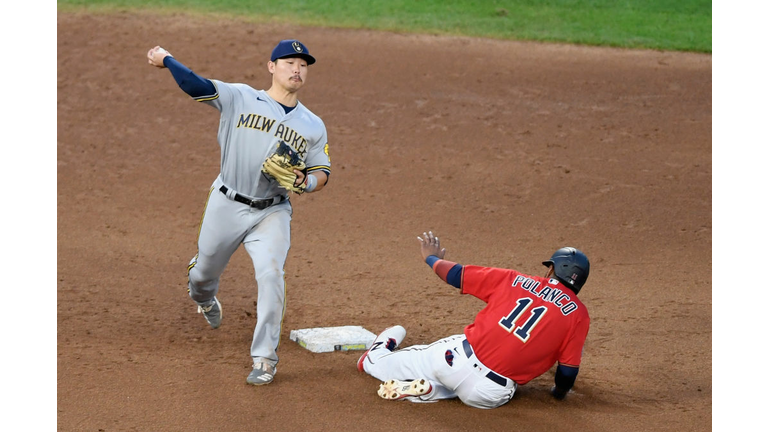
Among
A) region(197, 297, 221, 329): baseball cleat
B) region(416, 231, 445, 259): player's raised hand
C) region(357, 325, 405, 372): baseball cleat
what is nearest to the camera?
region(416, 231, 445, 259): player's raised hand

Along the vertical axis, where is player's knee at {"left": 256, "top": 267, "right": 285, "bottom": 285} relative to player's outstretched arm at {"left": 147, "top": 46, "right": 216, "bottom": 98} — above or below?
below

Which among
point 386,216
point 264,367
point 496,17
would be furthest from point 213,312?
point 496,17

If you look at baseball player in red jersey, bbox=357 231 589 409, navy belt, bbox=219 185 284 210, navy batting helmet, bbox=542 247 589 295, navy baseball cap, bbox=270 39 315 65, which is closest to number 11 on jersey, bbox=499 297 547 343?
baseball player in red jersey, bbox=357 231 589 409

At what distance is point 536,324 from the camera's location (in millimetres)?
4906

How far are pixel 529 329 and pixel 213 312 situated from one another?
8.25 feet

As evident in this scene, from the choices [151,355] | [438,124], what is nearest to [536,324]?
[151,355]

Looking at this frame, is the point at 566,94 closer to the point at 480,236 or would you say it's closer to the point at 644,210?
the point at 644,210

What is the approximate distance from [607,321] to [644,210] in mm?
3198

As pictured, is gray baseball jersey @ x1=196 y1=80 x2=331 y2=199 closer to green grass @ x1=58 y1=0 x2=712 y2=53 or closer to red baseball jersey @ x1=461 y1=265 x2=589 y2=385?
red baseball jersey @ x1=461 y1=265 x2=589 y2=385

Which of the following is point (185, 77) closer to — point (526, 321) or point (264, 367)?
point (264, 367)

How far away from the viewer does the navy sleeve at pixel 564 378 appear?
496 cm

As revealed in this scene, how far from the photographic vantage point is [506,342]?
4949 mm

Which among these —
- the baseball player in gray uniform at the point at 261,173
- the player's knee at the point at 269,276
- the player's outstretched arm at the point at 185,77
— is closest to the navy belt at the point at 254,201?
the baseball player in gray uniform at the point at 261,173

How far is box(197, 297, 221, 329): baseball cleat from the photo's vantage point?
6.18m
